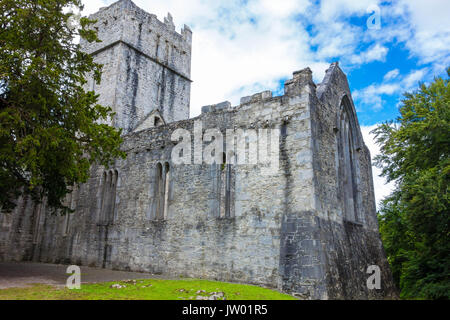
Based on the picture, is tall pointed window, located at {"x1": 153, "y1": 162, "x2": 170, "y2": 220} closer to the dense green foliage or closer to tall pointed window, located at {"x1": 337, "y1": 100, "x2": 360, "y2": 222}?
tall pointed window, located at {"x1": 337, "y1": 100, "x2": 360, "y2": 222}

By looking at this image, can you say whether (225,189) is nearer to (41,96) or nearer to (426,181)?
(41,96)

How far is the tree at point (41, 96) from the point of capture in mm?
9211

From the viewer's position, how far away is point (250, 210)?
1132 cm

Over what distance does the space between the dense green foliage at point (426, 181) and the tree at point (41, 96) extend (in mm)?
10378

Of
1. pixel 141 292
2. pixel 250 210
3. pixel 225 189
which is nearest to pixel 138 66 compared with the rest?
pixel 225 189

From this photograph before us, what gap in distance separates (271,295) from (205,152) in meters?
5.75

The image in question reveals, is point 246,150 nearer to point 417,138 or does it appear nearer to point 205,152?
point 205,152

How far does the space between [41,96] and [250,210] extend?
6679 millimetres

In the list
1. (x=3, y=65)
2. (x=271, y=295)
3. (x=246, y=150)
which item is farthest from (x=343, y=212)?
(x=3, y=65)

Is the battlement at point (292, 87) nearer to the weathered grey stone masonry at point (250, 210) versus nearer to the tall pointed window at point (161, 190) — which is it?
the weathered grey stone masonry at point (250, 210)

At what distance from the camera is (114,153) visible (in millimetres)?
11180

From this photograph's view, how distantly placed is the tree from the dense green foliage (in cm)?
1038

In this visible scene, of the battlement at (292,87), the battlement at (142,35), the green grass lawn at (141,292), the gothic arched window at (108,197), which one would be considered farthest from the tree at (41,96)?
the battlement at (142,35)

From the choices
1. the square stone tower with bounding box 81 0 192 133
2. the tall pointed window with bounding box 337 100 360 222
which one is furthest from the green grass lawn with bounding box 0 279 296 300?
the square stone tower with bounding box 81 0 192 133
